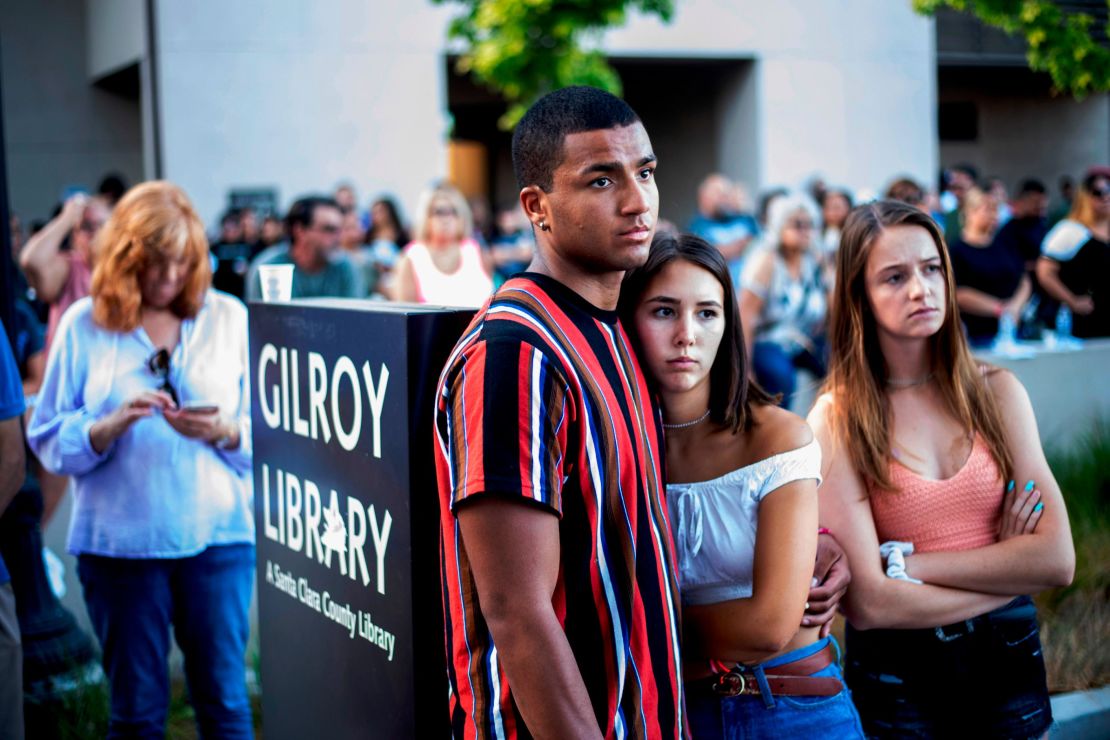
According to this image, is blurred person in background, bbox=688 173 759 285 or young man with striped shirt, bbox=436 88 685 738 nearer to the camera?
young man with striped shirt, bbox=436 88 685 738

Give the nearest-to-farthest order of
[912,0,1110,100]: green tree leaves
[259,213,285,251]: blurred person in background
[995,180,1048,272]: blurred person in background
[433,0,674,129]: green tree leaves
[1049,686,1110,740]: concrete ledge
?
1. [1049,686,1110,740]: concrete ledge
2. [912,0,1110,100]: green tree leaves
3. [995,180,1048,272]: blurred person in background
4. [259,213,285,251]: blurred person in background
5. [433,0,674,129]: green tree leaves

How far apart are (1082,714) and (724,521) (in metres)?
3.02

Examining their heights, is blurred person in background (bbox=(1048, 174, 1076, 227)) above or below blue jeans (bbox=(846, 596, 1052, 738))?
above

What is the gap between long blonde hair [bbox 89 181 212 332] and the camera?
12.5ft

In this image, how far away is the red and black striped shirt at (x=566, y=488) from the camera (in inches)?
80.3

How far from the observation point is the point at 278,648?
3.20 m

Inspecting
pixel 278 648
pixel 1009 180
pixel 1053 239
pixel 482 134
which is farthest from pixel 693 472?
pixel 1009 180

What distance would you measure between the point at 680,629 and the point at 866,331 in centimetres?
122

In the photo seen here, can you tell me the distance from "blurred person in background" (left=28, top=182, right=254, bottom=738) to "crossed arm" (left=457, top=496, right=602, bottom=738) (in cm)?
195

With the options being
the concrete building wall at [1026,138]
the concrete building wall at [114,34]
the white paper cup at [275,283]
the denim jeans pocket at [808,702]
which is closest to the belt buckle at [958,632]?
the denim jeans pocket at [808,702]

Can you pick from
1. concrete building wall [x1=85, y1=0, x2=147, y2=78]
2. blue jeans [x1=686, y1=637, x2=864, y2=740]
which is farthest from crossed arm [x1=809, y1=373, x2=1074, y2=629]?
concrete building wall [x1=85, y1=0, x2=147, y2=78]

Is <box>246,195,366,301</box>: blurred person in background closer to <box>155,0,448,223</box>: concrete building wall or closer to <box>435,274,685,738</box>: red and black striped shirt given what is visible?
<box>435,274,685,738</box>: red and black striped shirt

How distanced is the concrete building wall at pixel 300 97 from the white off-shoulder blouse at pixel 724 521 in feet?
47.4

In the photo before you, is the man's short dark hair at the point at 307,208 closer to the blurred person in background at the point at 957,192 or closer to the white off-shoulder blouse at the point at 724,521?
the white off-shoulder blouse at the point at 724,521
